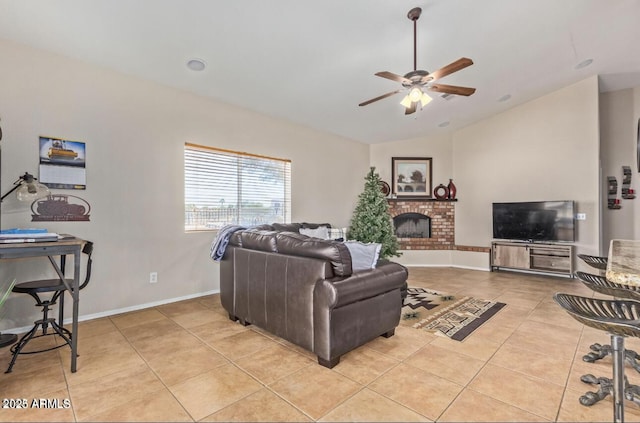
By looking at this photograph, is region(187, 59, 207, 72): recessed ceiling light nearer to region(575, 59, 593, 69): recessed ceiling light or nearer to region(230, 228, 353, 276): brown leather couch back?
region(230, 228, 353, 276): brown leather couch back

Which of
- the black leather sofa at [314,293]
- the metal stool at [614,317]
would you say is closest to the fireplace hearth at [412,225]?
the black leather sofa at [314,293]

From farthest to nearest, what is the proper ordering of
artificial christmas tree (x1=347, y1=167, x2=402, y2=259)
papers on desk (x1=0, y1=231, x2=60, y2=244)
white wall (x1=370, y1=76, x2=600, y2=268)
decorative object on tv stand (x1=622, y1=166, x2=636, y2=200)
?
1. decorative object on tv stand (x1=622, y1=166, x2=636, y2=200)
2. white wall (x1=370, y1=76, x2=600, y2=268)
3. artificial christmas tree (x1=347, y1=167, x2=402, y2=259)
4. papers on desk (x1=0, y1=231, x2=60, y2=244)

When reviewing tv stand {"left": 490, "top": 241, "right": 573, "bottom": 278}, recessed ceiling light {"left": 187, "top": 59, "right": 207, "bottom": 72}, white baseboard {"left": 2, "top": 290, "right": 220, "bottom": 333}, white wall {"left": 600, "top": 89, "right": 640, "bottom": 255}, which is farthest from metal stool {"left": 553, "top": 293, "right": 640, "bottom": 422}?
white wall {"left": 600, "top": 89, "right": 640, "bottom": 255}

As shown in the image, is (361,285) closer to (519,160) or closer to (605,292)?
(605,292)

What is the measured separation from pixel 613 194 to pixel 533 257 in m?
1.83

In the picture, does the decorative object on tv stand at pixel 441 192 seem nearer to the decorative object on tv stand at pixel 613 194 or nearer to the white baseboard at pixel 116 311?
the decorative object on tv stand at pixel 613 194

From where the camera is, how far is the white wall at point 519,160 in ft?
17.1

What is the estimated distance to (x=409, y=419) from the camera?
169 centimetres

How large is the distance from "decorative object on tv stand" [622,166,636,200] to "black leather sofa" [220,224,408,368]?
5376 millimetres

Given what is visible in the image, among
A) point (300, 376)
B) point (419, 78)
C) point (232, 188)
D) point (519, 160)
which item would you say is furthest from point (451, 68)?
point (519, 160)

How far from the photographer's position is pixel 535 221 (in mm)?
5594

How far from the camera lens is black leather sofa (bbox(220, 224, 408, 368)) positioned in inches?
88.2

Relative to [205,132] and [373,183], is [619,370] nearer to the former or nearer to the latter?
[373,183]

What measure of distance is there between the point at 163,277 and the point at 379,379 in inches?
117
